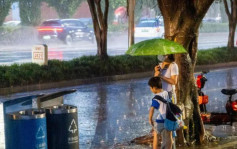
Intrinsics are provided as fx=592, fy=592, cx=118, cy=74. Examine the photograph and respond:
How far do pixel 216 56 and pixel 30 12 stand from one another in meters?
30.6

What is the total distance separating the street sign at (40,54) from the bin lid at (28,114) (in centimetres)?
1342

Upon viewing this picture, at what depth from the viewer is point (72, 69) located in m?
21.1

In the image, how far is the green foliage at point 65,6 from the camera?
189ft

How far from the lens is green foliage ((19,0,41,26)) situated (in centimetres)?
5384

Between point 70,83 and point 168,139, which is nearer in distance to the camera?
point 168,139

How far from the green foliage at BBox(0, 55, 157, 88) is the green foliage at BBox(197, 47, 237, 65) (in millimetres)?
3072

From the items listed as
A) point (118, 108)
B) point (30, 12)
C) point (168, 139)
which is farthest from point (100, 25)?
point (30, 12)

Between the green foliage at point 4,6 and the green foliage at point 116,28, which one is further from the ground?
the green foliage at point 4,6

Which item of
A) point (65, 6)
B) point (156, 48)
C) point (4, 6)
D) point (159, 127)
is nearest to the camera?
point (159, 127)

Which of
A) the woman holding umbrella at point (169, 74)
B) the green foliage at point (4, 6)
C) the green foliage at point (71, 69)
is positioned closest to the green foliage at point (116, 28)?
the green foliage at point (4, 6)

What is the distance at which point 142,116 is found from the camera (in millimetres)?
13859

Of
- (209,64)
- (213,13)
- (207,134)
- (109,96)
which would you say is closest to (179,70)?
(207,134)

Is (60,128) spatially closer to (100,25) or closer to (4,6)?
(100,25)

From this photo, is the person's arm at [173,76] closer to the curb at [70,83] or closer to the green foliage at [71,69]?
the curb at [70,83]
